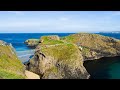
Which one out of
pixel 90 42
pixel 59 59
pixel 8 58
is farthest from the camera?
pixel 90 42

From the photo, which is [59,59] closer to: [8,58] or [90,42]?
[90,42]

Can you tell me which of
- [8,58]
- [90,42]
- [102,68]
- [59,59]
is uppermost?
[8,58]

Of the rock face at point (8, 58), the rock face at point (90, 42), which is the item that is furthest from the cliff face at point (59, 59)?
the rock face at point (8, 58)

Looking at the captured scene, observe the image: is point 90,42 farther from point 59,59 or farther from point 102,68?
point 102,68

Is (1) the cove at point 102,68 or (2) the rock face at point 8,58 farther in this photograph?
(1) the cove at point 102,68

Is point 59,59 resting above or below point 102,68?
above

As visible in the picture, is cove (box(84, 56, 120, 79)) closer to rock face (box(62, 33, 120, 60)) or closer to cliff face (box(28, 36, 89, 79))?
rock face (box(62, 33, 120, 60))

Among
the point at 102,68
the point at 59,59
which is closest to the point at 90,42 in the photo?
the point at 59,59

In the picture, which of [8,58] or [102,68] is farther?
[102,68]

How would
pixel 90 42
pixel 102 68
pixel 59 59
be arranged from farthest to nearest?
1. pixel 102 68
2. pixel 90 42
3. pixel 59 59

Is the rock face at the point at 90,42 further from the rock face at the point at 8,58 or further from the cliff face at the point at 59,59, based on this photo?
the rock face at the point at 8,58
